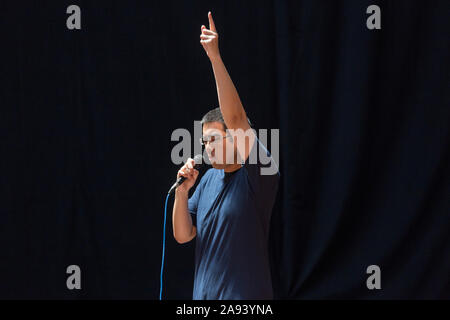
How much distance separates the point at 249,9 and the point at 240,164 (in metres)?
1.24

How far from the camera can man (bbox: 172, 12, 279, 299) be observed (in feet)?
4.26

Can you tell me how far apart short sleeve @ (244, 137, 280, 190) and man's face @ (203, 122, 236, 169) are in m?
0.07

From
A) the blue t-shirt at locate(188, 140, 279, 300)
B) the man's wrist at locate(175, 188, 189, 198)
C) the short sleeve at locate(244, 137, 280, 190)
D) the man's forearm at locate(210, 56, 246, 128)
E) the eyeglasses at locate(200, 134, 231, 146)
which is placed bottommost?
the blue t-shirt at locate(188, 140, 279, 300)

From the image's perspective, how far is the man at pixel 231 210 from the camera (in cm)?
130

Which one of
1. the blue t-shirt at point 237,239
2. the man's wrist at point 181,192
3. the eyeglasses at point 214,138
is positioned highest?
the eyeglasses at point 214,138

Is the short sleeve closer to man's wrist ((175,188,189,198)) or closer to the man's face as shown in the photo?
the man's face

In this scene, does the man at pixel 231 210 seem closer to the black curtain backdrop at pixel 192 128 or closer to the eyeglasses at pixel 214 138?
the eyeglasses at pixel 214 138

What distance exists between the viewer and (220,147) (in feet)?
4.57

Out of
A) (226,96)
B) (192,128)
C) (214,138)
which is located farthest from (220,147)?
(192,128)

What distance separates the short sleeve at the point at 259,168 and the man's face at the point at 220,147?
2.6 inches

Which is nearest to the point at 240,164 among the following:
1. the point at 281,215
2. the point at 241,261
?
the point at 241,261

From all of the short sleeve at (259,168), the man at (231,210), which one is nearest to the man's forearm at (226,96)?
the man at (231,210)

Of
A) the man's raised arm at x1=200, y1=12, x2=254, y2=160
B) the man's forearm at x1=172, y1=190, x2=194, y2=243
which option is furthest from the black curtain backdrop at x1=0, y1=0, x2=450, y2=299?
the man's raised arm at x1=200, y1=12, x2=254, y2=160

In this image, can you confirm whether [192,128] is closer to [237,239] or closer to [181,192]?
[181,192]
